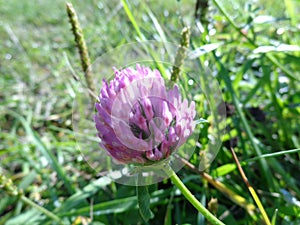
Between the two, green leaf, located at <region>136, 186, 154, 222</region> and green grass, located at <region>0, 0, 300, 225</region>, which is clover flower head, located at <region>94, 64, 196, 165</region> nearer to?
green leaf, located at <region>136, 186, 154, 222</region>

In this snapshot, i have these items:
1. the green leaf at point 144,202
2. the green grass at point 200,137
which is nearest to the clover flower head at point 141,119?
the green leaf at point 144,202

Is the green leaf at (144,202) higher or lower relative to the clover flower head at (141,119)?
A: lower

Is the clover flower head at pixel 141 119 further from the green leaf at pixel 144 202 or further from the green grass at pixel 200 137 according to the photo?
the green grass at pixel 200 137

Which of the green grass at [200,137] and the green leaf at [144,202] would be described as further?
the green grass at [200,137]

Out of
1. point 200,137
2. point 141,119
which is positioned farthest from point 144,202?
point 200,137

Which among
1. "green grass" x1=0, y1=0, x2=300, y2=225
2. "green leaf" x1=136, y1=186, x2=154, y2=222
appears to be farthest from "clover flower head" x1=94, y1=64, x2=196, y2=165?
"green grass" x1=0, y1=0, x2=300, y2=225

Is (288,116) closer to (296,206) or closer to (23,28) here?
(296,206)
